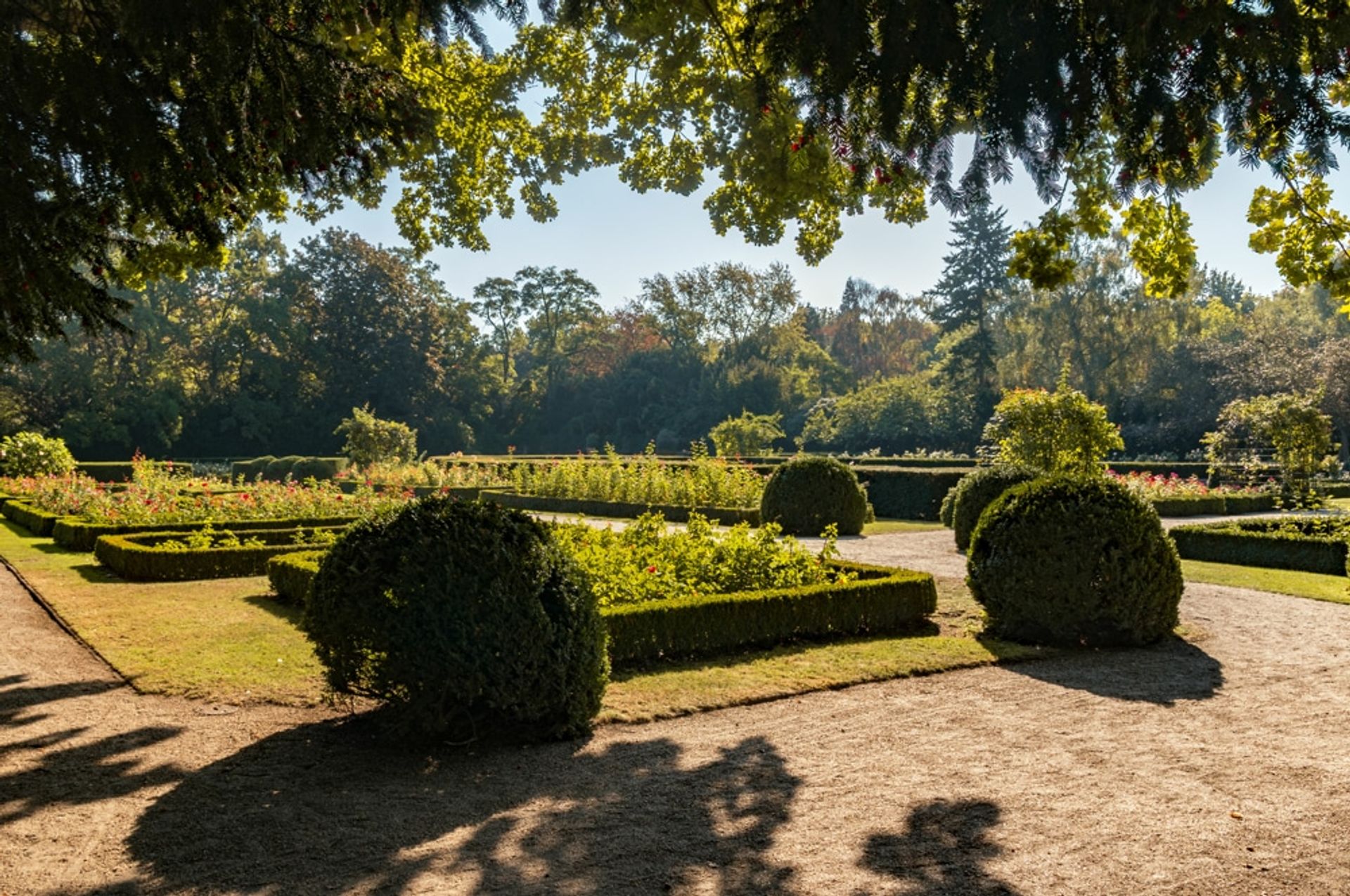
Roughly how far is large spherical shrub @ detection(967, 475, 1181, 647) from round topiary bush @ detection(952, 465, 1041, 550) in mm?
5219

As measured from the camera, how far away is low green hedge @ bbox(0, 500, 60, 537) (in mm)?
13992

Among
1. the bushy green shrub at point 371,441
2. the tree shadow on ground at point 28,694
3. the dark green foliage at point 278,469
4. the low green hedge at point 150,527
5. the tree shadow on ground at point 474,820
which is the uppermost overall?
the bushy green shrub at point 371,441

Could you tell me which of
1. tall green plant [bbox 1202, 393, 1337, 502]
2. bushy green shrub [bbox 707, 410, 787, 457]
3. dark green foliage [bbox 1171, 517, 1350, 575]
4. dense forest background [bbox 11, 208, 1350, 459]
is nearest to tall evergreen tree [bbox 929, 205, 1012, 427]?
dense forest background [bbox 11, 208, 1350, 459]

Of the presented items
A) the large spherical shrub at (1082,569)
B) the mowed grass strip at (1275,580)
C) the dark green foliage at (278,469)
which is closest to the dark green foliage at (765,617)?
the large spherical shrub at (1082,569)

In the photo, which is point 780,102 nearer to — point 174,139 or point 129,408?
point 174,139

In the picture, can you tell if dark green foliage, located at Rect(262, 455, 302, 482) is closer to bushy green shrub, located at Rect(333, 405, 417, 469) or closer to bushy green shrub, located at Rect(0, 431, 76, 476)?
bushy green shrub, located at Rect(333, 405, 417, 469)

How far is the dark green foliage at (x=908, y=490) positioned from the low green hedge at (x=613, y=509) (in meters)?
3.01

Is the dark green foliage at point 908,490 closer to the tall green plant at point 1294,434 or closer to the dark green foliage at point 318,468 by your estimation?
the tall green plant at point 1294,434

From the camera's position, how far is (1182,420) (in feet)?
122

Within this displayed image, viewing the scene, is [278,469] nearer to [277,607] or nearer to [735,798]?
[277,607]

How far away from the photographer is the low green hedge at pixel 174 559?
1006 cm

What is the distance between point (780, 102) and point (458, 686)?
336 centimetres

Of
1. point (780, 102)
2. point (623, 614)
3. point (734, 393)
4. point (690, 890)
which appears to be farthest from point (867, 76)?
point (734, 393)

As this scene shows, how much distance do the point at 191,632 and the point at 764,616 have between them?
4.22 m
